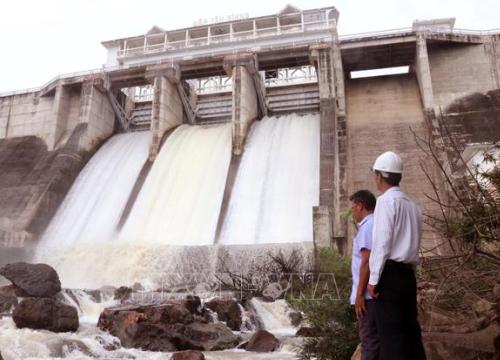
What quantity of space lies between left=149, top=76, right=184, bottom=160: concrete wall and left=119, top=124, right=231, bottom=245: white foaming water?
42cm

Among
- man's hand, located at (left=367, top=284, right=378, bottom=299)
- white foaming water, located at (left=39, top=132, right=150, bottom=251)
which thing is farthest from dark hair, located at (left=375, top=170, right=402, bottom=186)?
white foaming water, located at (left=39, top=132, right=150, bottom=251)

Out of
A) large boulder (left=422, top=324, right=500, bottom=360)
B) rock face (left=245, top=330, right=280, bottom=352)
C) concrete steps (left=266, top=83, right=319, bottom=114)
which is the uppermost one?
concrete steps (left=266, top=83, right=319, bottom=114)

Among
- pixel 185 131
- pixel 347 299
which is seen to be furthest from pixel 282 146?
pixel 347 299

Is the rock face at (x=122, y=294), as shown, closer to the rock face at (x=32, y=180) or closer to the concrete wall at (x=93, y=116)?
the rock face at (x=32, y=180)

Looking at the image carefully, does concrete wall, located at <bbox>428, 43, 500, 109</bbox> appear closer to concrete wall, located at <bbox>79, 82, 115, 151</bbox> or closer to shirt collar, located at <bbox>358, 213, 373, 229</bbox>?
concrete wall, located at <bbox>79, 82, 115, 151</bbox>

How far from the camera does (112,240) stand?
14.5 meters

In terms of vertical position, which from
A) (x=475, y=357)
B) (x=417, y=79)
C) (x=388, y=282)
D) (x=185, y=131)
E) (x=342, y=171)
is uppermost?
(x=417, y=79)

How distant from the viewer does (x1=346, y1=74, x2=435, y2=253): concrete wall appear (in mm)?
14234

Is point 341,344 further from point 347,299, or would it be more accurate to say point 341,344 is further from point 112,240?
point 112,240

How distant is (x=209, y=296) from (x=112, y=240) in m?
5.52

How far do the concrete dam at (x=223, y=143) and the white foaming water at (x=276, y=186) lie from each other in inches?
1.9

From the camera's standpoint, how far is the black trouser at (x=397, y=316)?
236cm

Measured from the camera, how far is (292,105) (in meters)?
20.3

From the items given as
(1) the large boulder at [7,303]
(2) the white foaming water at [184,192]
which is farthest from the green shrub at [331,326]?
(2) the white foaming water at [184,192]
